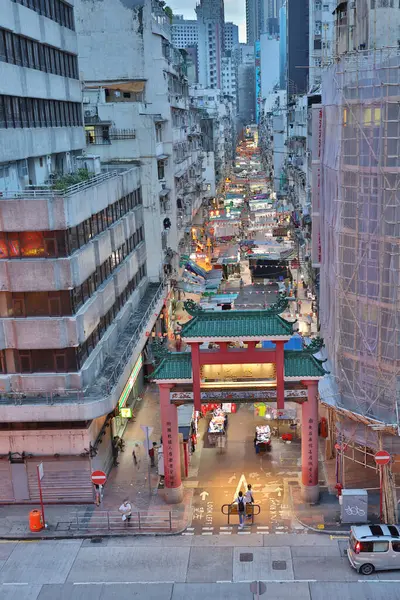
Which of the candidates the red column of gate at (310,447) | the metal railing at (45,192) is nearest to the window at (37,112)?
the metal railing at (45,192)

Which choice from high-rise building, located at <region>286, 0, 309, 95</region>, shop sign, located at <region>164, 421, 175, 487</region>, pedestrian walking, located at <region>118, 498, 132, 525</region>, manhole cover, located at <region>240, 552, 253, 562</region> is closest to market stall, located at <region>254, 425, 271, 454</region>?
shop sign, located at <region>164, 421, 175, 487</region>

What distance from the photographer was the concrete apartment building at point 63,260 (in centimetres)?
3075

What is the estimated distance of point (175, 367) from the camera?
31781 millimetres

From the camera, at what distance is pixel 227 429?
40469 mm

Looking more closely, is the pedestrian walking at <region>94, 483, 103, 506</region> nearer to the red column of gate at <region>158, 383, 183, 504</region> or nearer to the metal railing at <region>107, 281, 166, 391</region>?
the red column of gate at <region>158, 383, 183, 504</region>

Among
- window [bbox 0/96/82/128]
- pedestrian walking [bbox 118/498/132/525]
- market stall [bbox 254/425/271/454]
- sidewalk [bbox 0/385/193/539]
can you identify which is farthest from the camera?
market stall [bbox 254/425/271/454]

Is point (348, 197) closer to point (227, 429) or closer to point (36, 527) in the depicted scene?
point (227, 429)

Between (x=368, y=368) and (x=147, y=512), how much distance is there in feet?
39.1

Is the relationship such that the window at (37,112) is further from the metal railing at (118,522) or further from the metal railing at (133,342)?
the metal railing at (118,522)

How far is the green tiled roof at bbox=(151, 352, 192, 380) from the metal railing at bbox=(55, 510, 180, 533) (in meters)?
5.98

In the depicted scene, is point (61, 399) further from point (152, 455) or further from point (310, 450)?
point (310, 450)

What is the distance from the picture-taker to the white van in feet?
84.8

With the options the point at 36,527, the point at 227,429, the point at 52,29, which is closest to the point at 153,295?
the point at 227,429

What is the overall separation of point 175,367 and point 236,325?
11.4 ft
